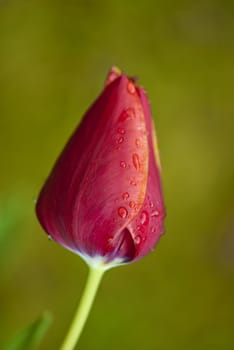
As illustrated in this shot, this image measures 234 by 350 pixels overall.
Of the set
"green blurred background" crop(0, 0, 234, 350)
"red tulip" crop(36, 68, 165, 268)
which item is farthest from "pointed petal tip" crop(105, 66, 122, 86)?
"green blurred background" crop(0, 0, 234, 350)

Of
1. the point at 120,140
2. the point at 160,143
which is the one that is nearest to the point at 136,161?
the point at 120,140

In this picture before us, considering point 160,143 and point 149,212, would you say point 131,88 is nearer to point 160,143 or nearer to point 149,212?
point 149,212

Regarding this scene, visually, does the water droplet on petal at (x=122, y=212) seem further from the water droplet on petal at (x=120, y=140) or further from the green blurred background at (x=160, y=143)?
the green blurred background at (x=160, y=143)

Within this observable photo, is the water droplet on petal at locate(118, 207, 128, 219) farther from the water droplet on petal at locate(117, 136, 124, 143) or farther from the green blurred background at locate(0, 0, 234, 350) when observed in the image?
the green blurred background at locate(0, 0, 234, 350)

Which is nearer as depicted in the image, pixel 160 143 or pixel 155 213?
pixel 155 213

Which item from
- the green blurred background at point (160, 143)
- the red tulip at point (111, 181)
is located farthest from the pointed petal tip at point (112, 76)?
the green blurred background at point (160, 143)

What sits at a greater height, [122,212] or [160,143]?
[160,143]

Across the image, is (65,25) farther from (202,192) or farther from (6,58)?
(202,192)
